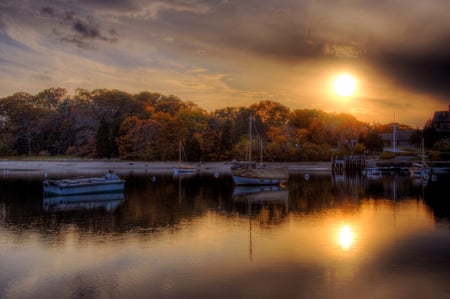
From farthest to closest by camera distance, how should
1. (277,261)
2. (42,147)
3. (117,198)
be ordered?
1. (42,147)
2. (117,198)
3. (277,261)

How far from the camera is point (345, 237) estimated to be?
73.0 ft

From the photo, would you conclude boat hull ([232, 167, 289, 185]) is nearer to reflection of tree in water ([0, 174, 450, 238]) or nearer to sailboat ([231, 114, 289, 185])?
sailboat ([231, 114, 289, 185])

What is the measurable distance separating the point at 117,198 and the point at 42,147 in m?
93.9

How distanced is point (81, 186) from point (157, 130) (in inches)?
2614

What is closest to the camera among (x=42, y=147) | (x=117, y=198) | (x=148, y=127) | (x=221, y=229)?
(x=221, y=229)

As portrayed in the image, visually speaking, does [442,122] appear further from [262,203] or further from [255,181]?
[262,203]

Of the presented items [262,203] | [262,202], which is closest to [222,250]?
[262,203]

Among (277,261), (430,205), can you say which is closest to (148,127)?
(430,205)

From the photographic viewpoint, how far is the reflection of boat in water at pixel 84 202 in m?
31.5

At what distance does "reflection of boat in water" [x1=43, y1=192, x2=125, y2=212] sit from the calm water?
0.15 metres

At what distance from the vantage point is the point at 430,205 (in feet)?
114

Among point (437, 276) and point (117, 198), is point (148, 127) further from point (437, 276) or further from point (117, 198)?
point (437, 276)

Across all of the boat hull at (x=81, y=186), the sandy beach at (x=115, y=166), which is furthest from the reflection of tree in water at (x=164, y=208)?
the sandy beach at (x=115, y=166)

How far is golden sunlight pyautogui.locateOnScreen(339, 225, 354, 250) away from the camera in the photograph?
20484 millimetres
